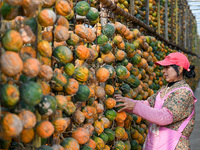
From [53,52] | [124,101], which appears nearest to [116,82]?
[124,101]

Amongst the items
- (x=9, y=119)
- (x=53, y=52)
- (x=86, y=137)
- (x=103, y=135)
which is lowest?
(x=103, y=135)

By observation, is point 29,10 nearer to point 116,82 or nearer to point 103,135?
point 103,135

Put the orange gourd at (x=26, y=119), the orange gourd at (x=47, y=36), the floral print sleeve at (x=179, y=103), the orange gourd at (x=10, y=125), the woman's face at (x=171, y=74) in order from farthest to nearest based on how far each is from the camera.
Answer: the woman's face at (x=171, y=74)
the floral print sleeve at (x=179, y=103)
the orange gourd at (x=47, y=36)
the orange gourd at (x=26, y=119)
the orange gourd at (x=10, y=125)

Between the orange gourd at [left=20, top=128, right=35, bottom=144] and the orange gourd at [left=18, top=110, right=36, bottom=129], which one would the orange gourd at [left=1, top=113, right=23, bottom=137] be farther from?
the orange gourd at [left=20, top=128, right=35, bottom=144]

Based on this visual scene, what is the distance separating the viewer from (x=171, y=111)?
8.53ft

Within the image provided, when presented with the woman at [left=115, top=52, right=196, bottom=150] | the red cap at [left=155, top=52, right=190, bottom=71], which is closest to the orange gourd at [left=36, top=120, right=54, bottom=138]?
the woman at [left=115, top=52, right=196, bottom=150]

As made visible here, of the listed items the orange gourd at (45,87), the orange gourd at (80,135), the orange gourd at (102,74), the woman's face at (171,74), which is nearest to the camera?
the orange gourd at (45,87)

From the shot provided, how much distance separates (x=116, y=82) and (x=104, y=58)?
1.73ft

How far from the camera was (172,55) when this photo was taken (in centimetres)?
286

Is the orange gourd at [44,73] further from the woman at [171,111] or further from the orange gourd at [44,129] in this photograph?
the woman at [171,111]

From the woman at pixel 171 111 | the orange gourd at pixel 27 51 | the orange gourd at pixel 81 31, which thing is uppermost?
the orange gourd at pixel 27 51

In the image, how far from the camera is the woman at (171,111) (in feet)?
8.59

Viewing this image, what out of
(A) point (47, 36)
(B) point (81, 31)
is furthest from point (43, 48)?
(B) point (81, 31)

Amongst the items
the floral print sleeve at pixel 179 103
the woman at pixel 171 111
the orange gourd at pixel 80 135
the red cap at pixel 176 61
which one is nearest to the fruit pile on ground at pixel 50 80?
the orange gourd at pixel 80 135
